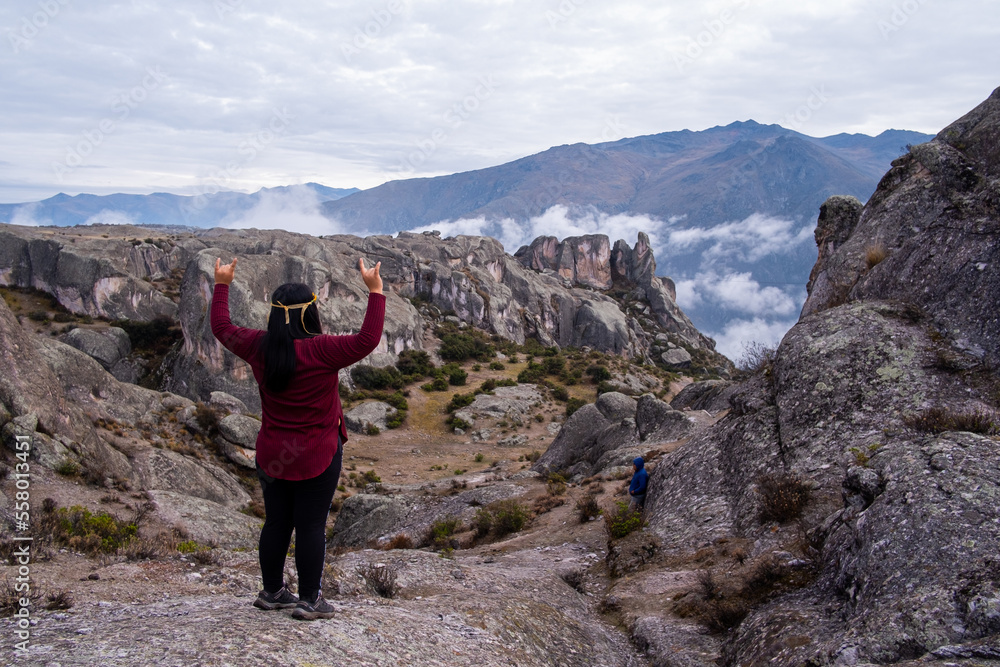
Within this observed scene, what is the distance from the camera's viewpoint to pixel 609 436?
21.3 meters

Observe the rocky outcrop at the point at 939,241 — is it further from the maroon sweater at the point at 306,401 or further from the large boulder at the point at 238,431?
the large boulder at the point at 238,431

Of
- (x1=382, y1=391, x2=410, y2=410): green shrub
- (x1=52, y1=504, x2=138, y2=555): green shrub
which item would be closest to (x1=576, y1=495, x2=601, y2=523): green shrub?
(x1=52, y1=504, x2=138, y2=555): green shrub

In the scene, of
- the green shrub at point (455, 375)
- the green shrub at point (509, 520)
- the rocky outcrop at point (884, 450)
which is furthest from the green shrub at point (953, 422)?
the green shrub at point (455, 375)

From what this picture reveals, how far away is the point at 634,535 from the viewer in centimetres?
1038

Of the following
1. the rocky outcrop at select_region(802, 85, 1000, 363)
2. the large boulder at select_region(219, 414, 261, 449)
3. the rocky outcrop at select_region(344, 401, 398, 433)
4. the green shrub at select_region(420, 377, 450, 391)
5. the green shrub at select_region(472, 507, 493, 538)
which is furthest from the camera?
the green shrub at select_region(420, 377, 450, 391)

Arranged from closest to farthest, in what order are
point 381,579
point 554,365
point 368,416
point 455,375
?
point 381,579 < point 368,416 < point 455,375 < point 554,365

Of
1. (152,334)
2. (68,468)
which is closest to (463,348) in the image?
(152,334)

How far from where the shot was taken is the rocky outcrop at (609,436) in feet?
61.3

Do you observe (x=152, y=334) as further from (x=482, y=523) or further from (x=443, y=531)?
(x=482, y=523)

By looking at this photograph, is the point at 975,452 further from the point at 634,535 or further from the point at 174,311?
the point at 174,311

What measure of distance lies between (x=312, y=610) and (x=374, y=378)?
3681cm

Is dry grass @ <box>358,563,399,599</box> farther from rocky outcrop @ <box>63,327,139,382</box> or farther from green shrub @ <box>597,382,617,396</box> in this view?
green shrub @ <box>597,382,617,396</box>

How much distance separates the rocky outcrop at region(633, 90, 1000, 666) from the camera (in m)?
4.78

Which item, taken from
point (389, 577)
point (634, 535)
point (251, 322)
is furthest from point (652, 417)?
point (251, 322)
